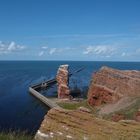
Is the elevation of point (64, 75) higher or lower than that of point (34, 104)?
higher

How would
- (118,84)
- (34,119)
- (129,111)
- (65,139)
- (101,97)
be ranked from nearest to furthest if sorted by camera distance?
(65,139), (129,111), (118,84), (101,97), (34,119)

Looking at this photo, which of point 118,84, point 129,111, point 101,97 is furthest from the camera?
point 101,97

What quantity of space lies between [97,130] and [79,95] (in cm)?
7587

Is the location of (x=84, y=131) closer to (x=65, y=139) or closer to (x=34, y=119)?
(x=65, y=139)

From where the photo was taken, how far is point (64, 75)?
82250 millimetres

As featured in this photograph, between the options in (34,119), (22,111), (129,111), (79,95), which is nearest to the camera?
(129,111)

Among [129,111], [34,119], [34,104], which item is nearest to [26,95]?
[34,104]

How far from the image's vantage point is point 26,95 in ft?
322

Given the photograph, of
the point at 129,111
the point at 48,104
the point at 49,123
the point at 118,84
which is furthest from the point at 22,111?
the point at 49,123

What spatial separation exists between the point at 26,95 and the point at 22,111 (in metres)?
24.4

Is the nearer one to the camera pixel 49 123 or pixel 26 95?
pixel 49 123

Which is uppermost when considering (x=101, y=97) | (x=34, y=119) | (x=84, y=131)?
(x=84, y=131)

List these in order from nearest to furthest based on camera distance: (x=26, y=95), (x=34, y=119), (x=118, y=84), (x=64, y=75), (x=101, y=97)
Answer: (x=118, y=84)
(x=101, y=97)
(x=34, y=119)
(x=64, y=75)
(x=26, y=95)

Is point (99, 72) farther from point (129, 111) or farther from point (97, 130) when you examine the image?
point (97, 130)
